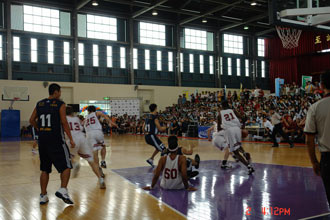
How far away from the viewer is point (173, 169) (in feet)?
18.7

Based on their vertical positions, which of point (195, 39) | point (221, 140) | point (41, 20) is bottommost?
point (221, 140)

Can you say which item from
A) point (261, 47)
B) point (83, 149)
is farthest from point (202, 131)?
point (261, 47)

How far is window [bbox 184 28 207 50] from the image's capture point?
32.1 metres

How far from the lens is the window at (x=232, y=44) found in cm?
3410

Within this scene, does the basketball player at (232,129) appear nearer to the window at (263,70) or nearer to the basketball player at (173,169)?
the basketball player at (173,169)

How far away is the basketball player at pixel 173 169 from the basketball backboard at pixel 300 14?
17.2 feet

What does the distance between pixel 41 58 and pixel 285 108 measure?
1890 centimetres

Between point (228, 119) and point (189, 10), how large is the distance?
24634 mm

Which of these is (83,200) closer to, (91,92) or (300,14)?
(300,14)

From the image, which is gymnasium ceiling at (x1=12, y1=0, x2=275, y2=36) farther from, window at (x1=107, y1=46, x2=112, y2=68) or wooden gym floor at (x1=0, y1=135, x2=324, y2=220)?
wooden gym floor at (x1=0, y1=135, x2=324, y2=220)

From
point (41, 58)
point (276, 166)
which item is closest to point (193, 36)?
point (41, 58)

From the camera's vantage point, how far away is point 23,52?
25000 millimetres

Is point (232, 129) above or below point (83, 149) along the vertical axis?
above

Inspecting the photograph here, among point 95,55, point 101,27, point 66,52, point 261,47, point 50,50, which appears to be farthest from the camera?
point 261,47
